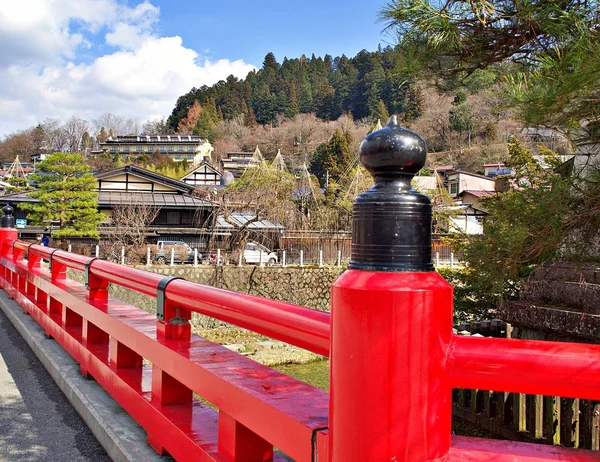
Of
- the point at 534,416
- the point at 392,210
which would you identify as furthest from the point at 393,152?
the point at 534,416

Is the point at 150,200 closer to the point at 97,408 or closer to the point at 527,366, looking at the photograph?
the point at 97,408

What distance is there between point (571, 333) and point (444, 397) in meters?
3.32

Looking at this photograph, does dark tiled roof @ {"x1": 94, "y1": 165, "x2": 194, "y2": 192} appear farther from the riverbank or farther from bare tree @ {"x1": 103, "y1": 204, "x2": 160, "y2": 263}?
the riverbank

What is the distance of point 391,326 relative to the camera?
1.01m

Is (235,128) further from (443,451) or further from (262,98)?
(443,451)

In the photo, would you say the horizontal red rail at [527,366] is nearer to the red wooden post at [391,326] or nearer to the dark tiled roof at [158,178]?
the red wooden post at [391,326]

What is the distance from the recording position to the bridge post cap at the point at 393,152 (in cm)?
104

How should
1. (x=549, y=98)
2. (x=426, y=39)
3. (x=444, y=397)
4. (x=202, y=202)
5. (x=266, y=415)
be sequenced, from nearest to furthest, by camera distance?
(x=444, y=397)
(x=266, y=415)
(x=549, y=98)
(x=426, y=39)
(x=202, y=202)

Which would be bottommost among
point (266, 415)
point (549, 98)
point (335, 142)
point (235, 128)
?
point (266, 415)

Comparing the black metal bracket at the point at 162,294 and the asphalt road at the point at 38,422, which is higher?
the black metal bracket at the point at 162,294

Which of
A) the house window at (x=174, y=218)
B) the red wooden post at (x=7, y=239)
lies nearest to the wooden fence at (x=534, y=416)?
the red wooden post at (x=7, y=239)

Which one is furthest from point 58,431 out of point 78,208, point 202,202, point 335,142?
point 335,142

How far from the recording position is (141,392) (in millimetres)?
2525

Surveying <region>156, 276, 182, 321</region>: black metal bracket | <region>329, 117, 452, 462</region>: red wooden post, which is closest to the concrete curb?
<region>156, 276, 182, 321</region>: black metal bracket
